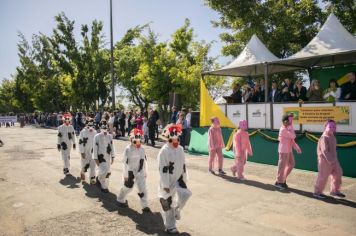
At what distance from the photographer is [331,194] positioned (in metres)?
8.54

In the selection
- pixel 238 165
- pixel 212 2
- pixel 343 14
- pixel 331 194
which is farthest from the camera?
pixel 212 2

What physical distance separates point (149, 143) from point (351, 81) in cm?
1185

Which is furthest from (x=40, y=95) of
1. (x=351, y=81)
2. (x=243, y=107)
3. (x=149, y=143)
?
(x=351, y=81)

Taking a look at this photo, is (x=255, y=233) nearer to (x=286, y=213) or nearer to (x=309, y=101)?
(x=286, y=213)

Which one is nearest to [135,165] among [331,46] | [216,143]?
[216,143]

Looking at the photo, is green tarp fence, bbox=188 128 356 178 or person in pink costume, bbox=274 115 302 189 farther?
green tarp fence, bbox=188 128 356 178

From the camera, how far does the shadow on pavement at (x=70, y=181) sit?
33.2ft

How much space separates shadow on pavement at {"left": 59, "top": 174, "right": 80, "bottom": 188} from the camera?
33.2ft

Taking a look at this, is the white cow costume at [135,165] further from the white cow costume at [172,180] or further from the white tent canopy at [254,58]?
the white tent canopy at [254,58]

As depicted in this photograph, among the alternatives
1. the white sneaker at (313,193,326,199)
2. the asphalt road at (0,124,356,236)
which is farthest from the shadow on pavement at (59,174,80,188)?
the white sneaker at (313,193,326,199)

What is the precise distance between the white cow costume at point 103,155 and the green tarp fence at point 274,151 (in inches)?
251

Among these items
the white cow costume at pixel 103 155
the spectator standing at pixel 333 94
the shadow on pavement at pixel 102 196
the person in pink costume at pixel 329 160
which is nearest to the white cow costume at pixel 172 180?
the shadow on pavement at pixel 102 196

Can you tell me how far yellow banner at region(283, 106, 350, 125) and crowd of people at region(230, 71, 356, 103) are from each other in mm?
331

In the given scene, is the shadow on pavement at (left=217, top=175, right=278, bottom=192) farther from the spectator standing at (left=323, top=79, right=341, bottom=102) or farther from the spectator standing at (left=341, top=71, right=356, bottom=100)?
the spectator standing at (left=341, top=71, right=356, bottom=100)
